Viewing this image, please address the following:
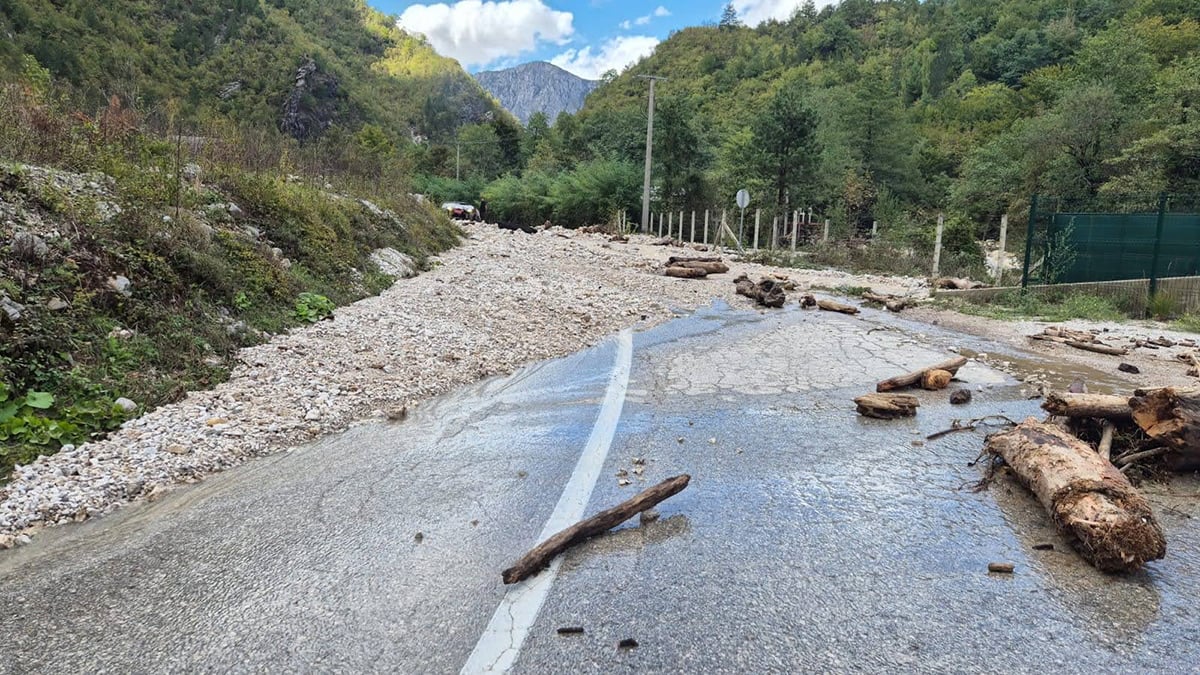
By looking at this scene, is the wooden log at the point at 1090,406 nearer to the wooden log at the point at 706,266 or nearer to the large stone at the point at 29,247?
the large stone at the point at 29,247

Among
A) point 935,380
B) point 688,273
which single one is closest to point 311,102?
point 688,273

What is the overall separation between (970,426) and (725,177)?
106 ft

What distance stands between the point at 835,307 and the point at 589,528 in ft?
33.4

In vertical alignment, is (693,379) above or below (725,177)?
below

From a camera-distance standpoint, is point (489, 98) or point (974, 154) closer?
point (974, 154)

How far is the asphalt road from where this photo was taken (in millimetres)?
2387

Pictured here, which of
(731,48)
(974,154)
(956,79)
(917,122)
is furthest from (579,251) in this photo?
(731,48)

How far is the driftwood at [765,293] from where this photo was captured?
13.2m

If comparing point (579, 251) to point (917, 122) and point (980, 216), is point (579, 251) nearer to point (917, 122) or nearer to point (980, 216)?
point (980, 216)

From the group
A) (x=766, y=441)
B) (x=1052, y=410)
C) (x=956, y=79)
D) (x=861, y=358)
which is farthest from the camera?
(x=956, y=79)

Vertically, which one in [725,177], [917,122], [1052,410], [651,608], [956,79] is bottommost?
[651,608]

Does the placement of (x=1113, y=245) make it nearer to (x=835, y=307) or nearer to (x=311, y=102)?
(x=835, y=307)

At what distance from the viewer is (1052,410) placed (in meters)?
4.63

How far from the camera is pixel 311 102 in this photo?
289ft
